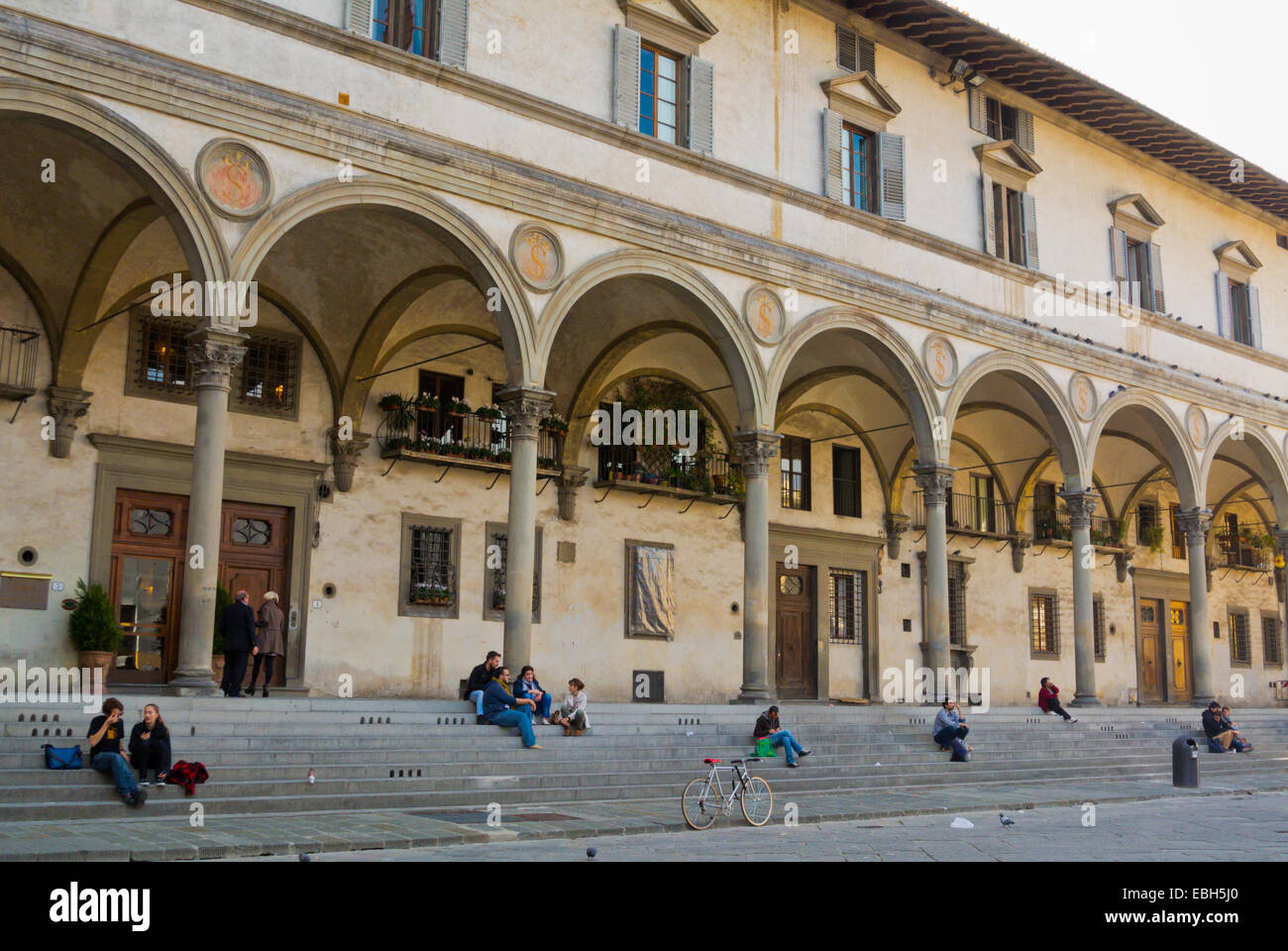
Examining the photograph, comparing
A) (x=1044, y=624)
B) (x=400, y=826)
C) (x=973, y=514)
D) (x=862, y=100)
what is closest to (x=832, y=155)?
(x=862, y=100)

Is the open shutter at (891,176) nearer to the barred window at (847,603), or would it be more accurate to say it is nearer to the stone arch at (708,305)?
the stone arch at (708,305)

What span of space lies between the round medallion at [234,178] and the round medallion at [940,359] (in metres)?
11.5

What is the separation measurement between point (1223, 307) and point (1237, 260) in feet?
4.92

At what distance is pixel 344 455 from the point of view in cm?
1900

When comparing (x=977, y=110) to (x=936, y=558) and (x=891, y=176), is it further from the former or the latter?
(x=936, y=558)

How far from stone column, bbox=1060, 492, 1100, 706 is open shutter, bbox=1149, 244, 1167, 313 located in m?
5.37

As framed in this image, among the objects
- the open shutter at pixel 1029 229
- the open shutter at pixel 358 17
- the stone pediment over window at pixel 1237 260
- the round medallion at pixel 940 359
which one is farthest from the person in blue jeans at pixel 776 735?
the stone pediment over window at pixel 1237 260

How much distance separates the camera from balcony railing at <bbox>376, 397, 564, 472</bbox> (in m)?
19.5

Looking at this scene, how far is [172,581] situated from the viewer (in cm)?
1747

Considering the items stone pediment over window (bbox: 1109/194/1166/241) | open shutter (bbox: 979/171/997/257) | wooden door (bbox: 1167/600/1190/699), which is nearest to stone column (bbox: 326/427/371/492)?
open shutter (bbox: 979/171/997/257)

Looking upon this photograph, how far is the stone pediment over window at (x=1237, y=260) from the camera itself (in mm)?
28766

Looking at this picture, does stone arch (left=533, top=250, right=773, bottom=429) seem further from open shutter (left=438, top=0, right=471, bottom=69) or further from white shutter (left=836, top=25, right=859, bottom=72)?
white shutter (left=836, top=25, right=859, bottom=72)
